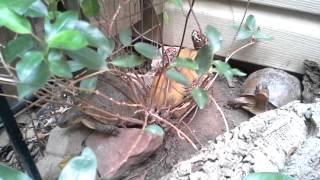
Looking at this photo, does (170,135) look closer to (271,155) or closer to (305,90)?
(271,155)

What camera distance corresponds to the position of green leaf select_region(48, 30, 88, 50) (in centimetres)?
53

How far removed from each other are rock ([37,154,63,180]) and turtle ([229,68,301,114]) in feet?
1.85

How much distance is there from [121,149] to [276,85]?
0.55m

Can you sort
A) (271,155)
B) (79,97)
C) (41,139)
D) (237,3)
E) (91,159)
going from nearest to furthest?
(91,159)
(271,155)
(79,97)
(41,139)
(237,3)

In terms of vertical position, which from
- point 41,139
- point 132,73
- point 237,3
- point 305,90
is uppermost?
point 237,3

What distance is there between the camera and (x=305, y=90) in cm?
133

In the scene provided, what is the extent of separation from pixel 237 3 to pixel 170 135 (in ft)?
1.80

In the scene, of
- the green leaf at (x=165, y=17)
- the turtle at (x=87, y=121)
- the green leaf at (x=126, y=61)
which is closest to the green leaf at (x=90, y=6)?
the green leaf at (x=126, y=61)

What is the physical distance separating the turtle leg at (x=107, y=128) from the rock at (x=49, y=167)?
5.7 inches

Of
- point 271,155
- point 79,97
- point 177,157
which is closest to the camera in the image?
point 271,155

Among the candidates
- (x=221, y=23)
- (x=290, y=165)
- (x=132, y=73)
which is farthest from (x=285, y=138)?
(x=221, y=23)

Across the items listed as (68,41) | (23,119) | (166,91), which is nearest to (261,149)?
(166,91)

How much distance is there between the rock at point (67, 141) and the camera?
1154 mm

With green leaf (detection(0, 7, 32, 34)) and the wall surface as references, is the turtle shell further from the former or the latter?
green leaf (detection(0, 7, 32, 34))
